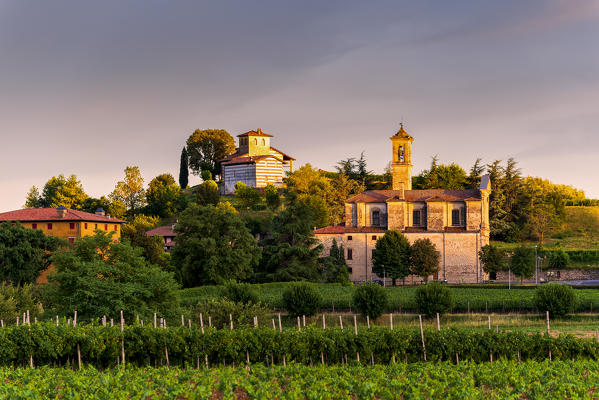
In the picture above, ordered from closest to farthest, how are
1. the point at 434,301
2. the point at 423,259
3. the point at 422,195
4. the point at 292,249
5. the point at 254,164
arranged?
the point at 434,301 < the point at 292,249 < the point at 423,259 < the point at 422,195 < the point at 254,164

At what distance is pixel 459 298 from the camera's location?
46.8m

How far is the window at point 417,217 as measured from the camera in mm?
66750

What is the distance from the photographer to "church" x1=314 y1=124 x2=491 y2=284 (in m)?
63.2

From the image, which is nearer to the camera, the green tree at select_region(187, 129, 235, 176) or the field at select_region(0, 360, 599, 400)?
the field at select_region(0, 360, 599, 400)

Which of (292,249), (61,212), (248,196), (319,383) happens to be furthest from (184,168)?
(319,383)

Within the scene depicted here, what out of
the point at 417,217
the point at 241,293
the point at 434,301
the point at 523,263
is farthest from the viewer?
the point at 417,217

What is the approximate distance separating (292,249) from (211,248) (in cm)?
851

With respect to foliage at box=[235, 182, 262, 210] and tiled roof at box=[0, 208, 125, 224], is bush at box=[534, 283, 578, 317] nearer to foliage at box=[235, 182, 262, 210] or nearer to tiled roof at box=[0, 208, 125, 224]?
tiled roof at box=[0, 208, 125, 224]

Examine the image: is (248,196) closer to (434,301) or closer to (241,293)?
(241,293)

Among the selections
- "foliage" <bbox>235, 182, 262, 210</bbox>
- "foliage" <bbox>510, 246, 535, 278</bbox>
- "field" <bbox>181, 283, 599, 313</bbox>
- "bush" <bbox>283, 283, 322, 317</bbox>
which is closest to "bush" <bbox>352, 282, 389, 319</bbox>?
"field" <bbox>181, 283, 599, 313</bbox>

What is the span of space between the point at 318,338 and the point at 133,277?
14.1 meters

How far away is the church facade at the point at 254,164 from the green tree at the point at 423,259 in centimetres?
3045

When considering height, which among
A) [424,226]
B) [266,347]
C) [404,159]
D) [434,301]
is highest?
[404,159]

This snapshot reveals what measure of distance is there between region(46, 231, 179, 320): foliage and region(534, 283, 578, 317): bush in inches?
902
